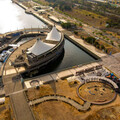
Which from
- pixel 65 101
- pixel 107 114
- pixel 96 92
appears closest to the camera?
pixel 107 114

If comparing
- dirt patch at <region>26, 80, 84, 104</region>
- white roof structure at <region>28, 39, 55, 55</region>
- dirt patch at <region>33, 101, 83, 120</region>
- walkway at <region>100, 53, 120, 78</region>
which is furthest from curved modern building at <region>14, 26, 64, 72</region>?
walkway at <region>100, 53, 120, 78</region>

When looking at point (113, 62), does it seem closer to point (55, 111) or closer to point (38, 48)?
point (38, 48)

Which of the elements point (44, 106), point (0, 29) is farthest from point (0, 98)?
point (0, 29)

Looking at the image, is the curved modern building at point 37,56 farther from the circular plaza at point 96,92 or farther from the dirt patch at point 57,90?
the circular plaza at point 96,92

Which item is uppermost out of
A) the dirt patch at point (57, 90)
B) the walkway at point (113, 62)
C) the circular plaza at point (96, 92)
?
the walkway at point (113, 62)

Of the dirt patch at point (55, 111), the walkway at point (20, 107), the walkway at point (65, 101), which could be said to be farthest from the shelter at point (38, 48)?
the dirt patch at point (55, 111)

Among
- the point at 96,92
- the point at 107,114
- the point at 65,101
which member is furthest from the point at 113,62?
the point at 65,101

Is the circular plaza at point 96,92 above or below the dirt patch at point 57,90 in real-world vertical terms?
above

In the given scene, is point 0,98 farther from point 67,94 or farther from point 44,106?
point 67,94
